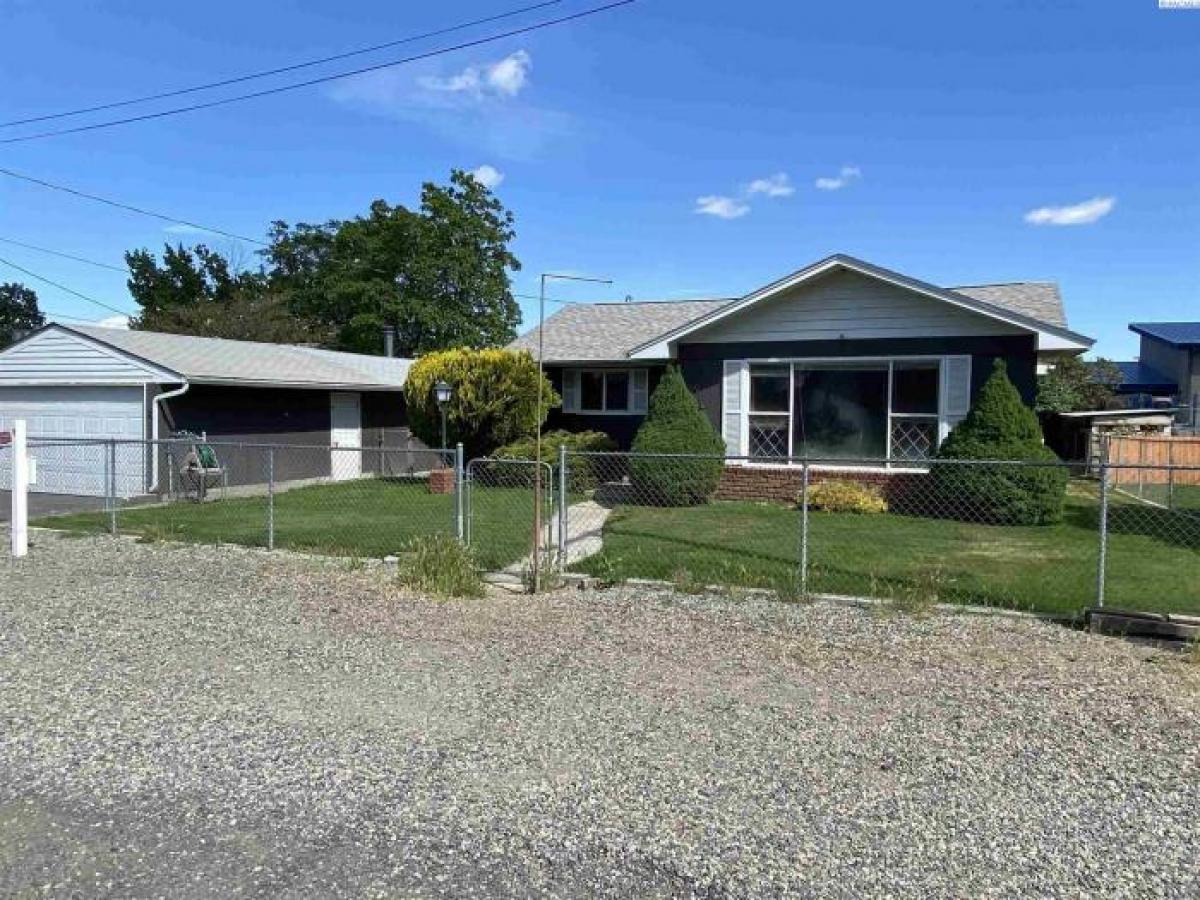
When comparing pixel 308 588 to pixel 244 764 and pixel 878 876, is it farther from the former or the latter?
pixel 878 876

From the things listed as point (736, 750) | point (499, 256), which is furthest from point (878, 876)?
point (499, 256)

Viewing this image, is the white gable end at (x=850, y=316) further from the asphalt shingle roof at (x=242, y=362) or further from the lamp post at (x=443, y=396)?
the asphalt shingle roof at (x=242, y=362)

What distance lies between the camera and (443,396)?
16312mm

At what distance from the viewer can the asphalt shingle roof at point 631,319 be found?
1551 centimetres

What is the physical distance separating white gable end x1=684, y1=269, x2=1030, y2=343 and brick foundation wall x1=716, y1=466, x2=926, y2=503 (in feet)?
7.40

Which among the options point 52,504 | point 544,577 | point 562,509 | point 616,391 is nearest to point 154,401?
point 52,504

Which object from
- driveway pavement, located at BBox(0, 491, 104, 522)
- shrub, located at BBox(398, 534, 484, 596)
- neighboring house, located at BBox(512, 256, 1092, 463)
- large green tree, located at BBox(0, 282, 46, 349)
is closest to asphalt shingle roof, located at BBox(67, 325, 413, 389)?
driveway pavement, located at BBox(0, 491, 104, 522)

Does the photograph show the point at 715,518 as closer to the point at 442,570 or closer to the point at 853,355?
the point at 853,355

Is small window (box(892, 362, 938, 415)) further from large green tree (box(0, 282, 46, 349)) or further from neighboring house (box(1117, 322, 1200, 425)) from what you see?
large green tree (box(0, 282, 46, 349))

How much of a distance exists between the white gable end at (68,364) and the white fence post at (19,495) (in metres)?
5.58

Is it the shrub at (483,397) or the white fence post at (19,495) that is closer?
the white fence post at (19,495)

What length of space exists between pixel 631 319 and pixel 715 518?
911 centimetres

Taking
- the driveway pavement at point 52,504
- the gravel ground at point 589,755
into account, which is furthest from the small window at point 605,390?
the gravel ground at point 589,755

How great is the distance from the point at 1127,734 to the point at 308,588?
6443 mm
